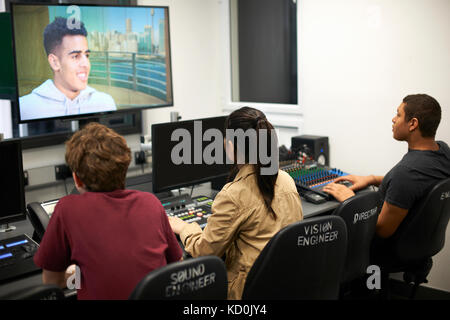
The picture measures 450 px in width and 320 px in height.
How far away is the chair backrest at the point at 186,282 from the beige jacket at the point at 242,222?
36 cm

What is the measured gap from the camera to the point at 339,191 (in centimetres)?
273

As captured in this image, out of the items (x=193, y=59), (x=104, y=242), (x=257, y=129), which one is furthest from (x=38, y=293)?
(x=193, y=59)

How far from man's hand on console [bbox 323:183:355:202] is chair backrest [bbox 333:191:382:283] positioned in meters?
0.44

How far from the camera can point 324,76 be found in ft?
11.1

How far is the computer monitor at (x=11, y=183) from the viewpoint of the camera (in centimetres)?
215

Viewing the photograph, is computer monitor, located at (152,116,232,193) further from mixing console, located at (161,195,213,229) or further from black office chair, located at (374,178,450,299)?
black office chair, located at (374,178,450,299)

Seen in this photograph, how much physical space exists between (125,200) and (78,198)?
15cm

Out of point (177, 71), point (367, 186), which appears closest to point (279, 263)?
point (367, 186)

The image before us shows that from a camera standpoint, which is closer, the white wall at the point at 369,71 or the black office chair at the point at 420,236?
Answer: the black office chair at the point at 420,236

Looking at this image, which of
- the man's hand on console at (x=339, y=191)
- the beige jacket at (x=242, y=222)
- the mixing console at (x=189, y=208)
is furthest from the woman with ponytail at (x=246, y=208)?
the man's hand on console at (x=339, y=191)

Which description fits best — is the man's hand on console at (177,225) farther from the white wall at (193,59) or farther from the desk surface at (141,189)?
the white wall at (193,59)

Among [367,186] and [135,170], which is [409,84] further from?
[135,170]

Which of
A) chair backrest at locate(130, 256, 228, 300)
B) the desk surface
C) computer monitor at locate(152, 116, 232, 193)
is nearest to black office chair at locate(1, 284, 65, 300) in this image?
chair backrest at locate(130, 256, 228, 300)

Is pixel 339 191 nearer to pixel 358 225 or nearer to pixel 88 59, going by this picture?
pixel 358 225
